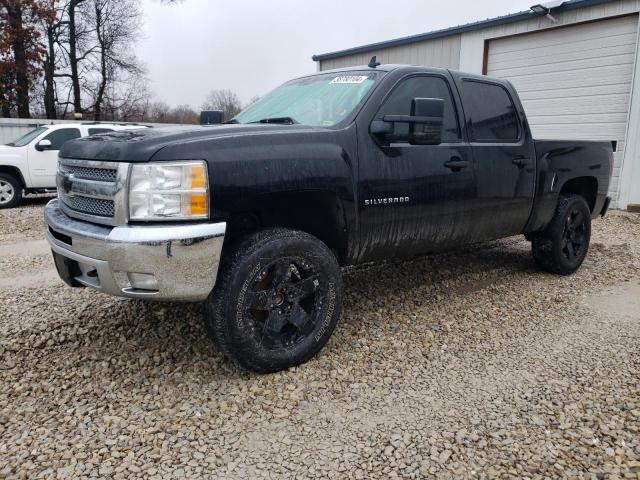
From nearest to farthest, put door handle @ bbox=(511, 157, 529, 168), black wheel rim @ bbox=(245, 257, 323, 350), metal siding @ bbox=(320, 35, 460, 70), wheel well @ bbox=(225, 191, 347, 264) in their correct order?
1. black wheel rim @ bbox=(245, 257, 323, 350)
2. wheel well @ bbox=(225, 191, 347, 264)
3. door handle @ bbox=(511, 157, 529, 168)
4. metal siding @ bbox=(320, 35, 460, 70)

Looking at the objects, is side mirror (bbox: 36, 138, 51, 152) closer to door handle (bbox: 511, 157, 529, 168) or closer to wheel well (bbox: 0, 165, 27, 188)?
wheel well (bbox: 0, 165, 27, 188)

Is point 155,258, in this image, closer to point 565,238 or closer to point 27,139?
point 565,238

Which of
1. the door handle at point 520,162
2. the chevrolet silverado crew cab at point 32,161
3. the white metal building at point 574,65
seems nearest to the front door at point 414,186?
the door handle at point 520,162

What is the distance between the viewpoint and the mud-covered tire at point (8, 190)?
10.5 m

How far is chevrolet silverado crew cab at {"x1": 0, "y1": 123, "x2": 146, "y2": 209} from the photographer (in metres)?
10.5

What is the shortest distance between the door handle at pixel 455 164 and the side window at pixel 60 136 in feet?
31.9

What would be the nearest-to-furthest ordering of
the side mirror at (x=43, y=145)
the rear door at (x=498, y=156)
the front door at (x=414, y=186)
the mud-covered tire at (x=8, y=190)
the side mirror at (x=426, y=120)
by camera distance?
the side mirror at (x=426, y=120)
the front door at (x=414, y=186)
the rear door at (x=498, y=156)
the mud-covered tire at (x=8, y=190)
the side mirror at (x=43, y=145)

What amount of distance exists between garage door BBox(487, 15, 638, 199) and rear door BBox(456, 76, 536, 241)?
6853mm

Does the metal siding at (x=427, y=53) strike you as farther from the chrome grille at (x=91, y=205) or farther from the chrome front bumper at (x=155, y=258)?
the chrome front bumper at (x=155, y=258)

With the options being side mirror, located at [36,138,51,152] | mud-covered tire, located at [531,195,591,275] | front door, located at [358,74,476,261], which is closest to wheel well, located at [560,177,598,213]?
mud-covered tire, located at [531,195,591,275]

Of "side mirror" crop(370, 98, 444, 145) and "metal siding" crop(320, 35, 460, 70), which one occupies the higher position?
"metal siding" crop(320, 35, 460, 70)

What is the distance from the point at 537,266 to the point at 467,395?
3.05 meters

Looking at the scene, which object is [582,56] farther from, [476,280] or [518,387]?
[518,387]

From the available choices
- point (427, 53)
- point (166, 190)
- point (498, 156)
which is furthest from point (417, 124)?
point (427, 53)
